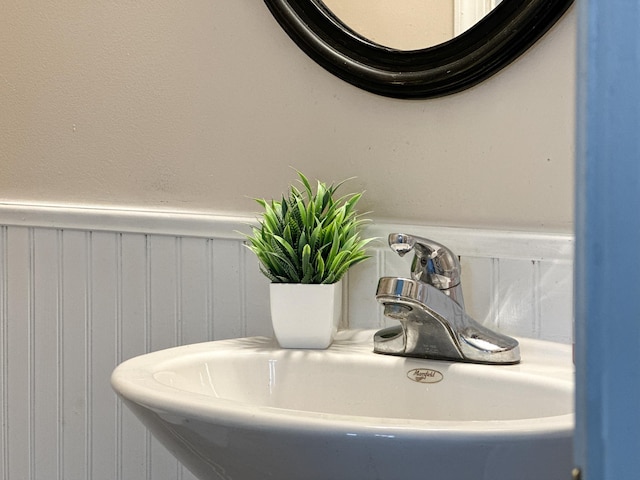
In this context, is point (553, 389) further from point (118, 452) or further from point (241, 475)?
point (118, 452)

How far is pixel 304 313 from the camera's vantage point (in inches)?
42.3

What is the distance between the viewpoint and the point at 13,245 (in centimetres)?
150

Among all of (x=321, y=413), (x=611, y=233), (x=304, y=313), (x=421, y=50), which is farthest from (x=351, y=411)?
(x=611, y=233)

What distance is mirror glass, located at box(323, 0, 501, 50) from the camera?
109 cm

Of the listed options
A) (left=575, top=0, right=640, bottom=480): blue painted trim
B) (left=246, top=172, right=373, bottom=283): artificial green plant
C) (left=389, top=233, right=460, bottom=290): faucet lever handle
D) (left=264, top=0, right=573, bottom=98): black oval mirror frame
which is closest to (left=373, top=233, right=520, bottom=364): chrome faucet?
(left=389, top=233, right=460, bottom=290): faucet lever handle

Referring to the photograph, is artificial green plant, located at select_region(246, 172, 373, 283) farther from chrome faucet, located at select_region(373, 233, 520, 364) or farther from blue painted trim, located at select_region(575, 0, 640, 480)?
blue painted trim, located at select_region(575, 0, 640, 480)

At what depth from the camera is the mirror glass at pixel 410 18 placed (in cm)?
Answer: 109

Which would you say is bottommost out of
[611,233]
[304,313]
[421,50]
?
[304,313]

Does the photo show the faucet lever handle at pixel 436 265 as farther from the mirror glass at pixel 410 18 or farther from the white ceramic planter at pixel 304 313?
the mirror glass at pixel 410 18

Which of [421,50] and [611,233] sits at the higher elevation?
[421,50]

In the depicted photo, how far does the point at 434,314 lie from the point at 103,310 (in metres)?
0.67

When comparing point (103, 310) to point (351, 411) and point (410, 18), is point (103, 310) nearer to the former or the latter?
point (351, 411)

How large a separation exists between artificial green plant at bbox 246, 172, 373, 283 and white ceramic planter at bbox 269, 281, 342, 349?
0.05 feet

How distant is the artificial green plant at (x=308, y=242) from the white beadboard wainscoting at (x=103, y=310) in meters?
0.09
